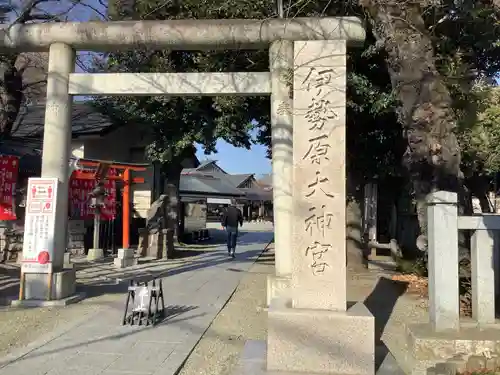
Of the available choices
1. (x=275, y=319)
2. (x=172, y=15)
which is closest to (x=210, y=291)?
(x=275, y=319)

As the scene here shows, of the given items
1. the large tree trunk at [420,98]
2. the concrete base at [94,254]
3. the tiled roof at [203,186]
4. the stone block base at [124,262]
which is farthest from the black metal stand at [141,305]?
the tiled roof at [203,186]

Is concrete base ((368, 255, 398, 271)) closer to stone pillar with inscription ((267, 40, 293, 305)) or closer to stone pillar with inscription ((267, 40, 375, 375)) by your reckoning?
stone pillar with inscription ((267, 40, 293, 305))

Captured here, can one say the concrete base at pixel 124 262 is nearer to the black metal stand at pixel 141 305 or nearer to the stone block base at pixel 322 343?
the black metal stand at pixel 141 305

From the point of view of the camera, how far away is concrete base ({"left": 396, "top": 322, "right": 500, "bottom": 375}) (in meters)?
4.57

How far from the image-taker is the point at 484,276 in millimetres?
4875

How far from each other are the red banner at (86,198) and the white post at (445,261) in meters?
12.3

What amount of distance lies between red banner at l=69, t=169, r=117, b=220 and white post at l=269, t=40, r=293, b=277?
898cm

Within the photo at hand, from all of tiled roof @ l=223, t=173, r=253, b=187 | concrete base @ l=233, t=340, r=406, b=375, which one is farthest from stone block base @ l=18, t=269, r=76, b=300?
tiled roof @ l=223, t=173, r=253, b=187

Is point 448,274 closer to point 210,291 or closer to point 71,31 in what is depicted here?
point 210,291

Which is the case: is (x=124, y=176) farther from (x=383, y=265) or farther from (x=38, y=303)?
(x=383, y=265)

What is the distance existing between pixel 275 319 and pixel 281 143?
3850 millimetres

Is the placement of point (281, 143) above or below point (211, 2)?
below

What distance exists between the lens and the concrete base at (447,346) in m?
4.57

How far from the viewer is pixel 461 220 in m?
4.87
